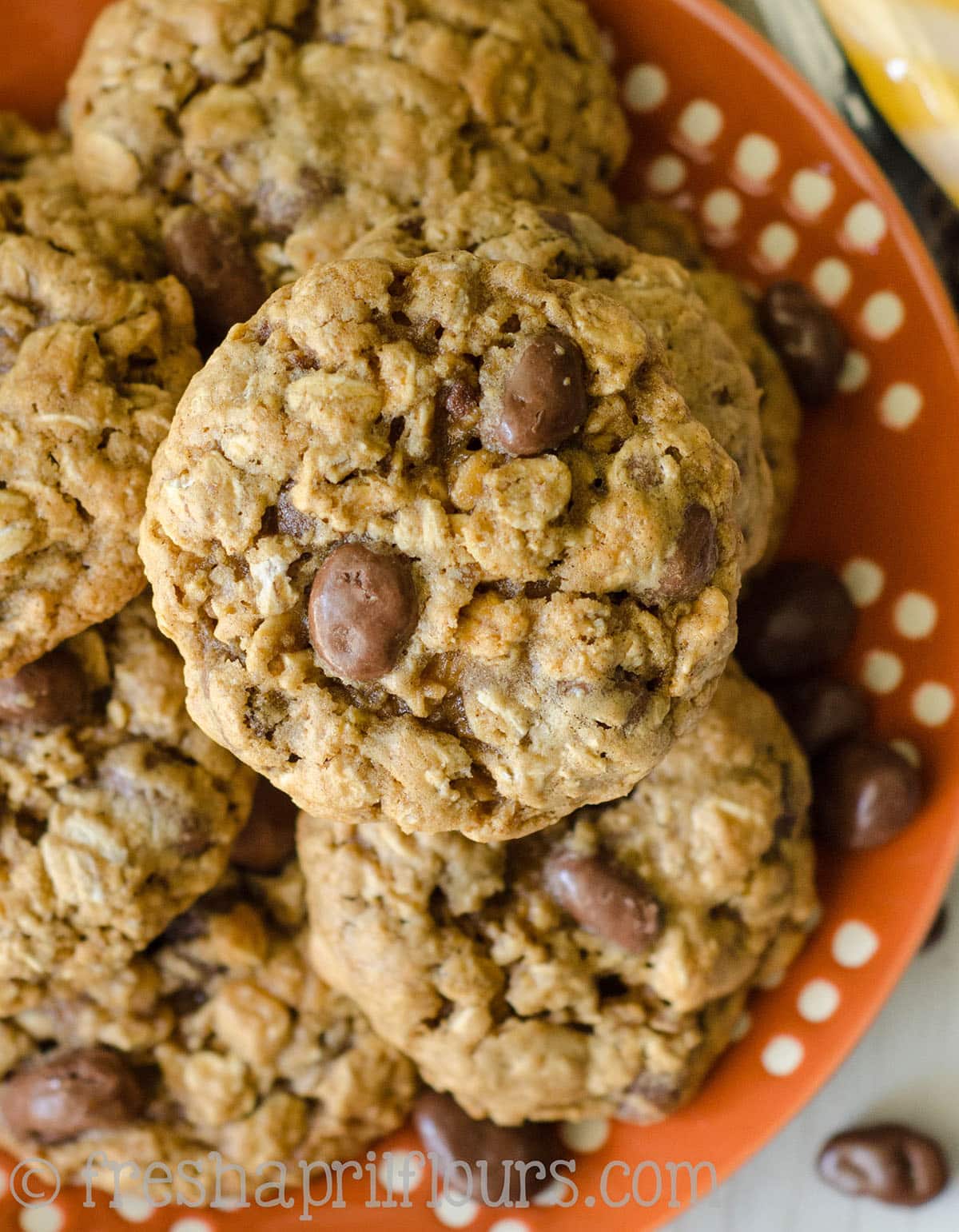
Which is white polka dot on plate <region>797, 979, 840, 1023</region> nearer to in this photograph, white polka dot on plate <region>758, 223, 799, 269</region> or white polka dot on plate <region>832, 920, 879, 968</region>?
white polka dot on plate <region>832, 920, 879, 968</region>

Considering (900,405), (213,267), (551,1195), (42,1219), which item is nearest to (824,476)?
(900,405)

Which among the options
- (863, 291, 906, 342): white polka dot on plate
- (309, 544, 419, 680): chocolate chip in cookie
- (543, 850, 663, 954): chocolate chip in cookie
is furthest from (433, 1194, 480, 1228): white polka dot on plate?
(863, 291, 906, 342): white polka dot on plate

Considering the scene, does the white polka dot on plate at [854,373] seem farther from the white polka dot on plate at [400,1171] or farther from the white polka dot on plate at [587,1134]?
the white polka dot on plate at [400,1171]

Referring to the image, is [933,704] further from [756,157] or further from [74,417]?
[74,417]

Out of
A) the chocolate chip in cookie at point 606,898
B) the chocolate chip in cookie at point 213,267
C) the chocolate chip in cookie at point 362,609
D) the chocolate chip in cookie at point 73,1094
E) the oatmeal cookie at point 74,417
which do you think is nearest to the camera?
the chocolate chip in cookie at point 362,609

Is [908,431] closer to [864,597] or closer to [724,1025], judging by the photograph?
[864,597]

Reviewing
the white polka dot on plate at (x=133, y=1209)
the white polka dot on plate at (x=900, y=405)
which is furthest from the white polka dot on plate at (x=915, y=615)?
the white polka dot on plate at (x=133, y=1209)
